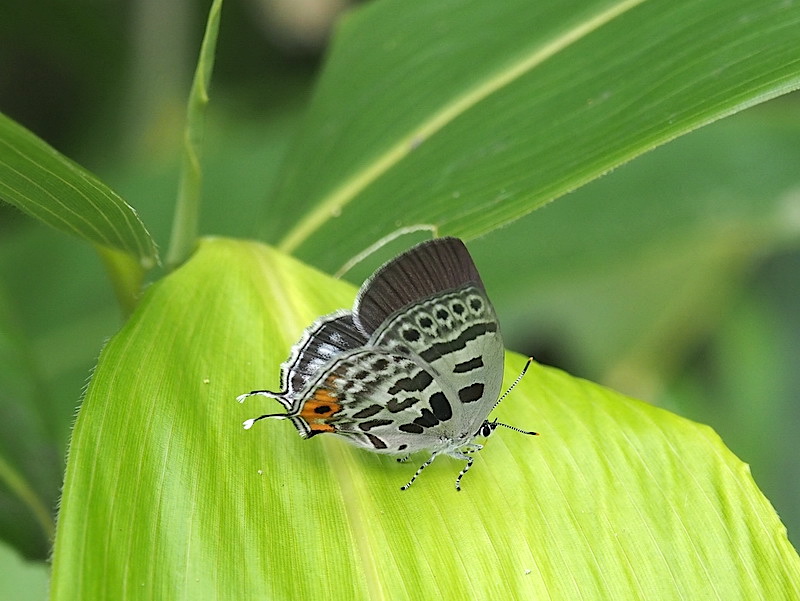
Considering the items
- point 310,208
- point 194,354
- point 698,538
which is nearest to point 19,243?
point 310,208

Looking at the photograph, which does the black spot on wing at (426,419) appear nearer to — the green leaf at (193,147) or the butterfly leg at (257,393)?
the butterfly leg at (257,393)

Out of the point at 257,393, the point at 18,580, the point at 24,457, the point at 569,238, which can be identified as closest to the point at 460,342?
the point at 257,393

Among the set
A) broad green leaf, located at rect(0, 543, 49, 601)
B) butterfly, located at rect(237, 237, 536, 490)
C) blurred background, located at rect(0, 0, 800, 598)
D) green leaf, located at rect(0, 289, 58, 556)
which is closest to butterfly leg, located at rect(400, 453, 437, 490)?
butterfly, located at rect(237, 237, 536, 490)

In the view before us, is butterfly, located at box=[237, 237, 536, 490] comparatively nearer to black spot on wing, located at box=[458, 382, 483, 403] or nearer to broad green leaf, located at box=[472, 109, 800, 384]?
black spot on wing, located at box=[458, 382, 483, 403]

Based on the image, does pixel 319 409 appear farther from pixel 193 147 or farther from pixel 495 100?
pixel 495 100

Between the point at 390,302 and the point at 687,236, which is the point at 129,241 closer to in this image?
the point at 390,302
